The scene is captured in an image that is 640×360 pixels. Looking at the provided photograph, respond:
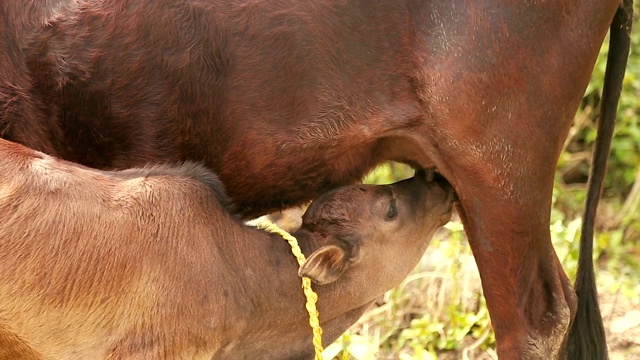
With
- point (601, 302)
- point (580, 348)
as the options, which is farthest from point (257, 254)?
point (601, 302)

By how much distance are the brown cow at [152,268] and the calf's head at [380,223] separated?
0.4 inches

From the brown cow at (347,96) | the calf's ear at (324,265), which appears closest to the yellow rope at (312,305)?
the calf's ear at (324,265)

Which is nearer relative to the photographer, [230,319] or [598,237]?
[230,319]

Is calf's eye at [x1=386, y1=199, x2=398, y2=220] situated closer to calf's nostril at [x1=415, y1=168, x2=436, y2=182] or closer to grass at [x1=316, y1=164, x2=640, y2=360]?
calf's nostril at [x1=415, y1=168, x2=436, y2=182]

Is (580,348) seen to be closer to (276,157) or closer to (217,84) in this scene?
(276,157)

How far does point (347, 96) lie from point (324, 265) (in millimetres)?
667

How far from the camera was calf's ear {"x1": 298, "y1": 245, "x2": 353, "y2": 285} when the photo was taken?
3.95 metres

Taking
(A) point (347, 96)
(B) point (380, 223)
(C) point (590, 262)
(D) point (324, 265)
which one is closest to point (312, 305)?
(D) point (324, 265)

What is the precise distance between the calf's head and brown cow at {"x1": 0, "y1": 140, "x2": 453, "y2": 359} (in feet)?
0.04

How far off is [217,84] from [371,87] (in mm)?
589

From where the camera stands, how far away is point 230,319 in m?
3.89

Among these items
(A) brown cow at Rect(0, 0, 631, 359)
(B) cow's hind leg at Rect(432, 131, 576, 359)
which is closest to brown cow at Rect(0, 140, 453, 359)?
(A) brown cow at Rect(0, 0, 631, 359)

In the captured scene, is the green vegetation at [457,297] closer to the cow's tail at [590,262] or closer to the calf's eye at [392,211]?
the cow's tail at [590,262]

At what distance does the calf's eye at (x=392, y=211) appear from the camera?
4438 mm
